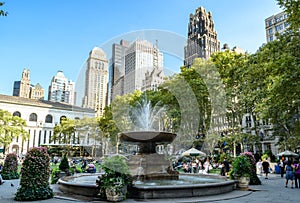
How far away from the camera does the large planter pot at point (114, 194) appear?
8.35 m

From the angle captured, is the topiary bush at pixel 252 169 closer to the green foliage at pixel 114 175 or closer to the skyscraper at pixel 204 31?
the green foliage at pixel 114 175

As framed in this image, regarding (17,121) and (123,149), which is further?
(17,121)

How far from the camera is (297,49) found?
16766 millimetres

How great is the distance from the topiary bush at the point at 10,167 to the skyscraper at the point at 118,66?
12727 mm

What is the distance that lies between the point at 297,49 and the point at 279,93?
3920mm

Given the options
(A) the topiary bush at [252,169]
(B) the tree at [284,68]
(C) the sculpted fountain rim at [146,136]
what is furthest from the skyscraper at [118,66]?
(B) the tree at [284,68]

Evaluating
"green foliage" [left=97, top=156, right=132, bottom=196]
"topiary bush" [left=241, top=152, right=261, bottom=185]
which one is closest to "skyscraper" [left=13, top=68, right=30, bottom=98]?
"topiary bush" [left=241, top=152, right=261, bottom=185]

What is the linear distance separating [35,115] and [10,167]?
241 feet

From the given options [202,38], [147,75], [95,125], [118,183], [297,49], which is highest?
[202,38]

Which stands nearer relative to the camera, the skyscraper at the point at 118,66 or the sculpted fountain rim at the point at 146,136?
the skyscraper at the point at 118,66

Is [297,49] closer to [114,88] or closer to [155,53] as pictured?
[155,53]

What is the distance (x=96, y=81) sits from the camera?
10.0 m

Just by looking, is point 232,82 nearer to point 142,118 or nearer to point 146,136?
point 142,118

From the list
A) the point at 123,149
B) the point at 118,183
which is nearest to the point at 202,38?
the point at 123,149
